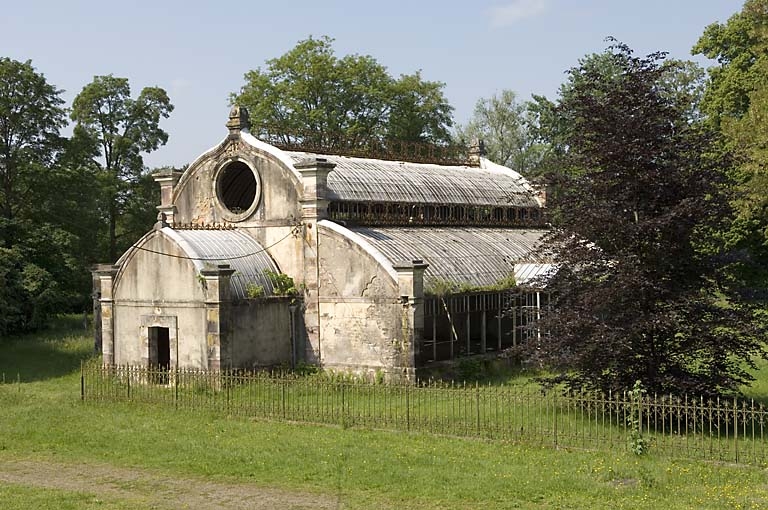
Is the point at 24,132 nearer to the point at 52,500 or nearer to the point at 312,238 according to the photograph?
the point at 312,238

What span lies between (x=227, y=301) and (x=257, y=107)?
1368 inches

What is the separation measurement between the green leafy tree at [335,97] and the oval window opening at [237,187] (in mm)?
24905

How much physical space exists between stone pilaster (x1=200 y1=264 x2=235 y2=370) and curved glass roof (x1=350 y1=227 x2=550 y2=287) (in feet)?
16.5

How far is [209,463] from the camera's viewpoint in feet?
58.5

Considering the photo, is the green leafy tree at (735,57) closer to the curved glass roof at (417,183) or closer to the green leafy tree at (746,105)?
the green leafy tree at (746,105)

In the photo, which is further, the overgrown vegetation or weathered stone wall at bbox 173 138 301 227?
weathered stone wall at bbox 173 138 301 227

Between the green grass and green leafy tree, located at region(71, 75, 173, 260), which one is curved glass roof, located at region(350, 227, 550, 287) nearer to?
the green grass

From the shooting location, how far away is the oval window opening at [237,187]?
32.3 metres

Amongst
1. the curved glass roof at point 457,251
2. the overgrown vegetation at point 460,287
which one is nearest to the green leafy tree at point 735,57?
the curved glass roof at point 457,251

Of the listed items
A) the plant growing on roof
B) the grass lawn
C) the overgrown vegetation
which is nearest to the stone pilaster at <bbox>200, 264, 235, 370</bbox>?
the plant growing on roof

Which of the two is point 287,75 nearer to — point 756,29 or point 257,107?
point 257,107

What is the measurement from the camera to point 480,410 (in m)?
22.4

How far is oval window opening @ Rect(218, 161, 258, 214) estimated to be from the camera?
32.3 metres

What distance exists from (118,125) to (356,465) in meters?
41.5
